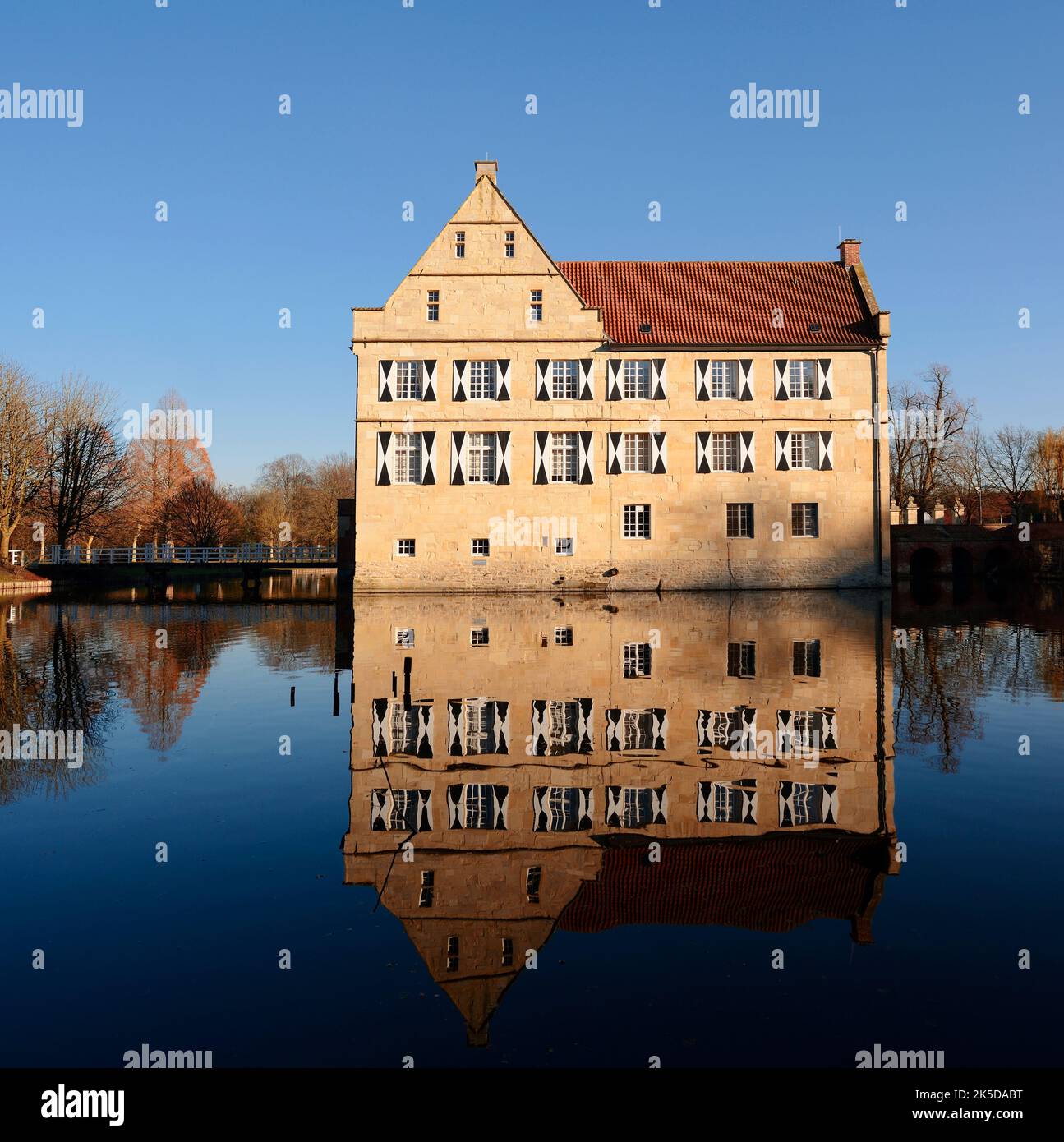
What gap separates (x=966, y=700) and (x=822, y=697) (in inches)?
81.4

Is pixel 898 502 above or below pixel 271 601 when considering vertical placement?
above

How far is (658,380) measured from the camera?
3272 cm

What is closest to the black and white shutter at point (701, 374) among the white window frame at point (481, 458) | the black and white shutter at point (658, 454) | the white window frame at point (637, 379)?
the white window frame at point (637, 379)

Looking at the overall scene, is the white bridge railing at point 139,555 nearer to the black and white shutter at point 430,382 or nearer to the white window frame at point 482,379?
the black and white shutter at point 430,382

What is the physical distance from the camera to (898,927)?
5.00 metres

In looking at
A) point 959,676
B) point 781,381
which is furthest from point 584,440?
point 959,676

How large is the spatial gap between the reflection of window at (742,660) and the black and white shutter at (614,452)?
1553 cm

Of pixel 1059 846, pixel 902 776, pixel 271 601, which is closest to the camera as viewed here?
pixel 1059 846

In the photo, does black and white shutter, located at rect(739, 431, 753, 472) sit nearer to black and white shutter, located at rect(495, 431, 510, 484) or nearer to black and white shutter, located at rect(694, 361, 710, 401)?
black and white shutter, located at rect(694, 361, 710, 401)

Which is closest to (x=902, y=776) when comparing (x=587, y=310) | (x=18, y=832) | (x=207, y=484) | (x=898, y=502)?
(x=18, y=832)

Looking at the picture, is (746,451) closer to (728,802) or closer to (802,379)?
(802,379)

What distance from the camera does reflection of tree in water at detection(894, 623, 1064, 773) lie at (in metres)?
10.1

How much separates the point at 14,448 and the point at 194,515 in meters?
17.4

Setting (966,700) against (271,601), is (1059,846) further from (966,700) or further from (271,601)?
(271,601)
